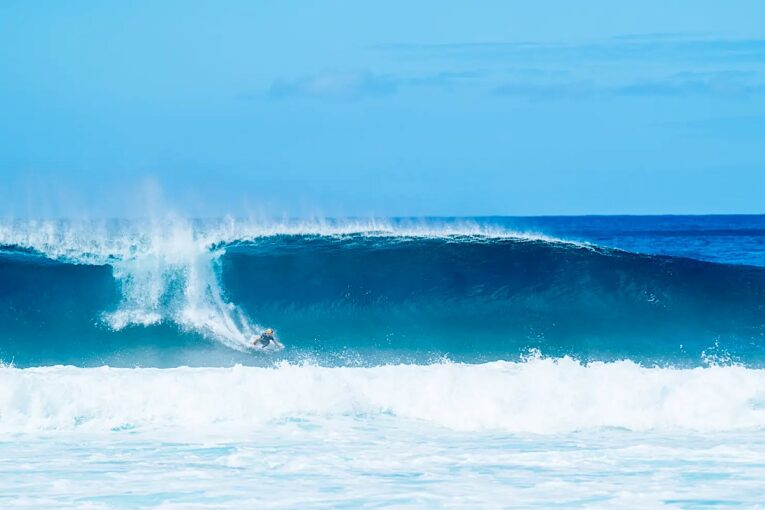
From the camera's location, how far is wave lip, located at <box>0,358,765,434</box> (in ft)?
28.3

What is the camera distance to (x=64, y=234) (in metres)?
16.9

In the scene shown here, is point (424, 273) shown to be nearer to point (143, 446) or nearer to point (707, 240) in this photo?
point (143, 446)

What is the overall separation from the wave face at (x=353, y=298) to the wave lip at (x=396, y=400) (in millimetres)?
3196

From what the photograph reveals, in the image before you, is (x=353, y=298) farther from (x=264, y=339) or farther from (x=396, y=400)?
(x=396, y=400)

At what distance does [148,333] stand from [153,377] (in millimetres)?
3806

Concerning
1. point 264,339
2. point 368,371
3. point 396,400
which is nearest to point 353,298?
point 264,339

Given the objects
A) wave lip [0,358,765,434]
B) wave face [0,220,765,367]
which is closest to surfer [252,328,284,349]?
wave face [0,220,765,367]

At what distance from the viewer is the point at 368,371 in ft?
33.4

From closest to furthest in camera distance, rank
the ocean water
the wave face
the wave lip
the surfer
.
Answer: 1. the ocean water
2. the wave lip
3. the surfer
4. the wave face

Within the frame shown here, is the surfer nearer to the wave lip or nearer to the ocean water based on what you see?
the ocean water

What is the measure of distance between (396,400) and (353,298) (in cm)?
607

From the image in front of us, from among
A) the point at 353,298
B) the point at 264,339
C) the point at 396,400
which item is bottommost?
the point at 396,400

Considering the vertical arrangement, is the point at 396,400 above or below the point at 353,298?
below

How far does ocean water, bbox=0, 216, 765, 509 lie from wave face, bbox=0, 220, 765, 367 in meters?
0.05
